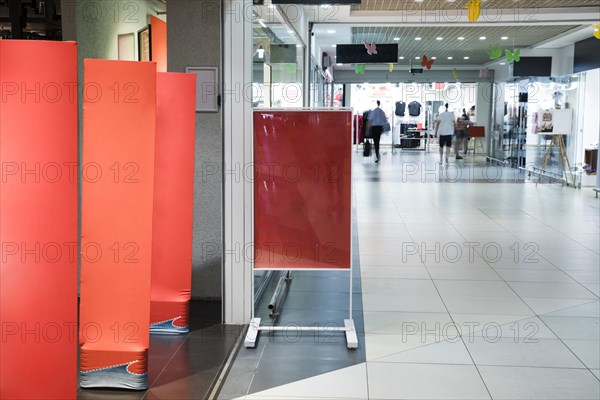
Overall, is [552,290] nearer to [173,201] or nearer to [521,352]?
[521,352]

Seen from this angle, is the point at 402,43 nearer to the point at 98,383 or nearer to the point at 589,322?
the point at 589,322

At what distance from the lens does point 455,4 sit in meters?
11.2

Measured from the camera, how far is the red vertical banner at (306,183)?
432 cm

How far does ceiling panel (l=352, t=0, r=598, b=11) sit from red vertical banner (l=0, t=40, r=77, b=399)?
8904mm

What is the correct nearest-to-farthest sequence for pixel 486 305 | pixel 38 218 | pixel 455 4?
pixel 38 218 < pixel 486 305 < pixel 455 4

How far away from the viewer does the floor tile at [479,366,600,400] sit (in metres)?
3.37

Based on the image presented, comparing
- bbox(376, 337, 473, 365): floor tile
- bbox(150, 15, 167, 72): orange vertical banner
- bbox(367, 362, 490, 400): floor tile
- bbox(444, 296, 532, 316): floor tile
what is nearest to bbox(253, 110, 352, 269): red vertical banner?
bbox(376, 337, 473, 365): floor tile

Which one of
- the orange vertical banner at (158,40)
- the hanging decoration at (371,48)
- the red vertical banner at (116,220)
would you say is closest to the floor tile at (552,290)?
the red vertical banner at (116,220)

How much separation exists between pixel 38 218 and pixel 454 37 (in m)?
14.8

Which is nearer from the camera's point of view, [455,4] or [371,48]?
[455,4]

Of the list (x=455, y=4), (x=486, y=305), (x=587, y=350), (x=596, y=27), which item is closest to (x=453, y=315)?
(x=486, y=305)

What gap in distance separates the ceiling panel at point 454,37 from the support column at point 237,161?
10.0m

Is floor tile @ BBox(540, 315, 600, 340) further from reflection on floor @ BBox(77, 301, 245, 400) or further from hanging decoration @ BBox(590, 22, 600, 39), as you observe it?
hanging decoration @ BBox(590, 22, 600, 39)

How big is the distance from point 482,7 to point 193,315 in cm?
875
